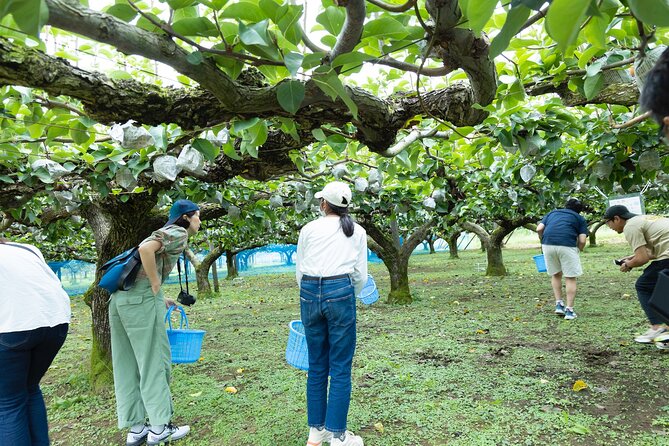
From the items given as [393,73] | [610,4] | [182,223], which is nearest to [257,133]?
[393,73]

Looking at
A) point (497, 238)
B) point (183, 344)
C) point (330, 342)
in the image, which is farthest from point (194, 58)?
point (497, 238)

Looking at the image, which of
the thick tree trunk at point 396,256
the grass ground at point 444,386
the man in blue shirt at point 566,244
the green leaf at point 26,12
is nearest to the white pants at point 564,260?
the man in blue shirt at point 566,244

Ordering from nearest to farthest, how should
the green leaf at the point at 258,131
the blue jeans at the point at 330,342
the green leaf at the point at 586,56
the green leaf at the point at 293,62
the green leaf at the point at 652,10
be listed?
the green leaf at the point at 652,10
the green leaf at the point at 293,62
the green leaf at the point at 586,56
the green leaf at the point at 258,131
the blue jeans at the point at 330,342

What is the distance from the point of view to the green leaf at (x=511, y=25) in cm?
77

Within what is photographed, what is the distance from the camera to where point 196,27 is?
128 centimetres

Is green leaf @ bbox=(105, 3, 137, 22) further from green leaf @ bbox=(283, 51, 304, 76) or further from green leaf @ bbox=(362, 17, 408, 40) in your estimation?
green leaf @ bbox=(362, 17, 408, 40)

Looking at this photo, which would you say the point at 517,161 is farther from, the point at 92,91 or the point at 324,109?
the point at 92,91

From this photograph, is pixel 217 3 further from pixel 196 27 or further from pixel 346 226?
pixel 346 226

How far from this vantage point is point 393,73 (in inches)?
92.9

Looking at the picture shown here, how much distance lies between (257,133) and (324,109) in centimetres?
33

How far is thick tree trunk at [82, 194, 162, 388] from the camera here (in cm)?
417

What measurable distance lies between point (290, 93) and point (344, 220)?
4.34ft

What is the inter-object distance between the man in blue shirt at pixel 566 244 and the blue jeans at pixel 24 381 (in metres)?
5.66

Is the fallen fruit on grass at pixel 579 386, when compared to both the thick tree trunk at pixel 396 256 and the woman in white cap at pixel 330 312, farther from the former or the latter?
the thick tree trunk at pixel 396 256
